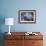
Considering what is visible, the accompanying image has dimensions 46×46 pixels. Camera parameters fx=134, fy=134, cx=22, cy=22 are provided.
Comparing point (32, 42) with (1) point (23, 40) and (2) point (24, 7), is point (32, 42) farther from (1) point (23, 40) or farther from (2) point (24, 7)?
(2) point (24, 7)

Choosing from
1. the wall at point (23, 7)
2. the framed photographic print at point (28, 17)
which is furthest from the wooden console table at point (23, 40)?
the framed photographic print at point (28, 17)

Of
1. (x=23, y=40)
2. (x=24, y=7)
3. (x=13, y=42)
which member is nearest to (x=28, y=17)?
(x=24, y=7)

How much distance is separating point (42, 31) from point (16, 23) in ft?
3.10

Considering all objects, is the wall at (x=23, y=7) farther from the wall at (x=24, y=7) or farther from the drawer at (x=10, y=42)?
the drawer at (x=10, y=42)

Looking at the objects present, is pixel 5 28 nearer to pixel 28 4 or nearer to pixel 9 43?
pixel 9 43

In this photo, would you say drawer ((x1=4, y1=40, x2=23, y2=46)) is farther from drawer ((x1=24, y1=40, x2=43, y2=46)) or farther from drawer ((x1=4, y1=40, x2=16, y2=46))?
drawer ((x1=24, y1=40, x2=43, y2=46))

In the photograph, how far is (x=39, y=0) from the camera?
15.2 feet

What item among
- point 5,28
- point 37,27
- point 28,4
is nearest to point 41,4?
point 28,4

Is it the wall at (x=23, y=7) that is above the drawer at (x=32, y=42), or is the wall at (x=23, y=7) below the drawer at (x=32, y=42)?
above

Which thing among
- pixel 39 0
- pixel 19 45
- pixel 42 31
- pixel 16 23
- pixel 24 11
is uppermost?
pixel 39 0

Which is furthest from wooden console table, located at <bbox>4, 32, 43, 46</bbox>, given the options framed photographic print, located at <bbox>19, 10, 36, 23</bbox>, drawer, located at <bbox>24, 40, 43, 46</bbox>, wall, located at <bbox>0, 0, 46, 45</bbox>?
framed photographic print, located at <bbox>19, 10, 36, 23</bbox>

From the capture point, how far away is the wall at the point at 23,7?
4.60 meters

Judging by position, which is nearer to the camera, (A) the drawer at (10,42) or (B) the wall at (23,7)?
(A) the drawer at (10,42)

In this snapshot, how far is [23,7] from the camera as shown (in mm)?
4602
